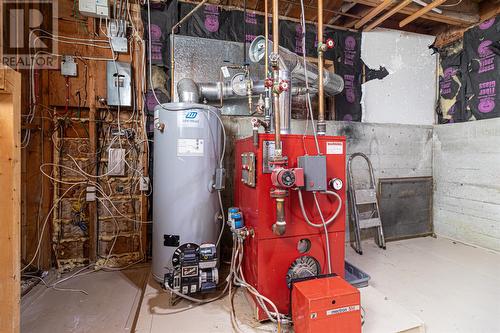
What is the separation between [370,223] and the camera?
277 centimetres

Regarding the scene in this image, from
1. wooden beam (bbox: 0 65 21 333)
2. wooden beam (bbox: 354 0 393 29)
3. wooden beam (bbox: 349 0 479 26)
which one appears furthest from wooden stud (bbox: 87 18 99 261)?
wooden beam (bbox: 349 0 479 26)

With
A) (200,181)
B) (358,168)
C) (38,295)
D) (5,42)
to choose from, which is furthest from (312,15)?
(38,295)

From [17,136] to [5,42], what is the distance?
4.76 ft

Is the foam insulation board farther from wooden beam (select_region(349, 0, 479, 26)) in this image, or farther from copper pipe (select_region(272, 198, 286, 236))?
copper pipe (select_region(272, 198, 286, 236))

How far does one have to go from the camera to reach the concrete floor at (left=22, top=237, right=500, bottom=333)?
58.9 inches

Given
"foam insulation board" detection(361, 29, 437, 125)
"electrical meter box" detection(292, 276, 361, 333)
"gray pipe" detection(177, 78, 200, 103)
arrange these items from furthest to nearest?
1. "foam insulation board" detection(361, 29, 437, 125)
2. "gray pipe" detection(177, 78, 200, 103)
3. "electrical meter box" detection(292, 276, 361, 333)

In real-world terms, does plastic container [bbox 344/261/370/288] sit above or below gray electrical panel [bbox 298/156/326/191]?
below

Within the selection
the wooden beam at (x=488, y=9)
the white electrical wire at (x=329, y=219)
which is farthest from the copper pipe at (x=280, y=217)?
the wooden beam at (x=488, y=9)

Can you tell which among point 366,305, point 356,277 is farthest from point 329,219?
point 356,277

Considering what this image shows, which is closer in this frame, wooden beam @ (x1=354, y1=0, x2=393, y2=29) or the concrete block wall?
wooden beam @ (x1=354, y1=0, x2=393, y2=29)

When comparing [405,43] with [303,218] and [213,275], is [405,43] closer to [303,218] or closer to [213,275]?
[303,218]

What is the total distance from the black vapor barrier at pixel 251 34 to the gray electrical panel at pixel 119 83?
0.95 feet

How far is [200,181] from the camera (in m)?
1.92

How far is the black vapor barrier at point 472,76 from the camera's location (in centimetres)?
273
